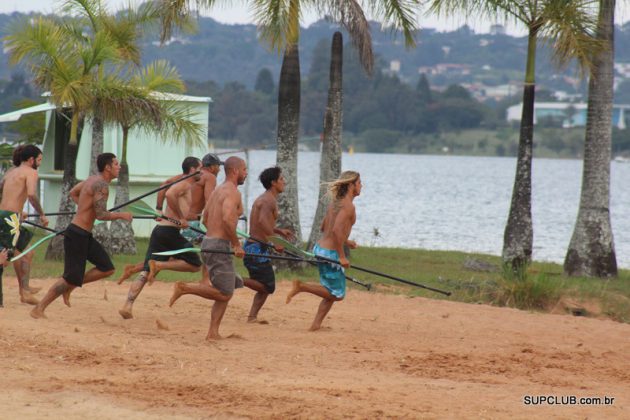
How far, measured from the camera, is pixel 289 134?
18.1 metres

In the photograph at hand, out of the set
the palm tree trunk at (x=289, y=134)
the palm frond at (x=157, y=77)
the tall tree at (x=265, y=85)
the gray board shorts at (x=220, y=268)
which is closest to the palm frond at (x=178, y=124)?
the palm frond at (x=157, y=77)

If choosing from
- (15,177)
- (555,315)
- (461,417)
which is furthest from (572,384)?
(15,177)

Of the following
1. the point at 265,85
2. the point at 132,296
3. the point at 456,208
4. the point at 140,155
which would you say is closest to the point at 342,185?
the point at 132,296

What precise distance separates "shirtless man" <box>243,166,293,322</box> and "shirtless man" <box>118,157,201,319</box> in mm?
708

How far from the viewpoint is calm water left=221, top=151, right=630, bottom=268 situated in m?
39.2

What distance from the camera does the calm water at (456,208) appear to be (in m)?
39.2

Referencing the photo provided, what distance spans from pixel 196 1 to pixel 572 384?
969cm

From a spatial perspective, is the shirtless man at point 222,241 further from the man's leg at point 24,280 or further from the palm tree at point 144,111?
the palm tree at point 144,111

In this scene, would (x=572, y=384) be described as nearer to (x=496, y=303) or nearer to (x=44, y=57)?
(x=496, y=303)

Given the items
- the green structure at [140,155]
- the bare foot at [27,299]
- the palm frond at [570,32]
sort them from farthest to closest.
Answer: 1. the green structure at [140,155]
2. the palm frond at [570,32]
3. the bare foot at [27,299]

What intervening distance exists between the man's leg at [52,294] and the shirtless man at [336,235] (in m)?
2.30

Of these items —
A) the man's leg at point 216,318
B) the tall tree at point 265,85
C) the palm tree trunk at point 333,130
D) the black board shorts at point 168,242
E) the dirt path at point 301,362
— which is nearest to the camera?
the dirt path at point 301,362

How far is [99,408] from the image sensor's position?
7961mm

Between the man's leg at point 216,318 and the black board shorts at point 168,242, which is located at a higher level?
the black board shorts at point 168,242
